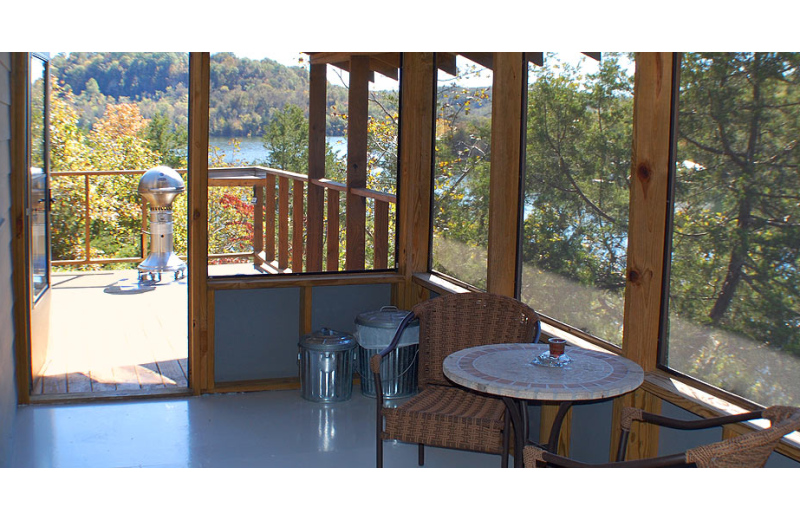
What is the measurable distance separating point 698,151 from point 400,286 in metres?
2.67

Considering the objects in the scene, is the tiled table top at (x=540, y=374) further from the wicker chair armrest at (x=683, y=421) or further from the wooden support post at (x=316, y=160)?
the wooden support post at (x=316, y=160)

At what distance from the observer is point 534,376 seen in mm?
2475

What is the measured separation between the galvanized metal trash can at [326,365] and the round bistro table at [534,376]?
5.16 ft

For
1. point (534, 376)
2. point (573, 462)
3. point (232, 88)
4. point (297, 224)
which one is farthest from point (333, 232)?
point (573, 462)

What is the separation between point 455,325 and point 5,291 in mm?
2183

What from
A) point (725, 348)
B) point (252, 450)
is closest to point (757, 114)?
point (725, 348)

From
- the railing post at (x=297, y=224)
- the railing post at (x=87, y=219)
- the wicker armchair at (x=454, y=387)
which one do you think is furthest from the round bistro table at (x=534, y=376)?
the railing post at (x=87, y=219)

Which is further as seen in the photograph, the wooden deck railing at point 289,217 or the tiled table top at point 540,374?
the wooden deck railing at point 289,217

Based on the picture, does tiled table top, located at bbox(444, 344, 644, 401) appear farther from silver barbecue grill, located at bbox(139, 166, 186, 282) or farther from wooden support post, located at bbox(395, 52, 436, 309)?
silver barbecue grill, located at bbox(139, 166, 186, 282)

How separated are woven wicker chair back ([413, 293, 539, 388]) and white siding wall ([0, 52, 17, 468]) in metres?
1.87

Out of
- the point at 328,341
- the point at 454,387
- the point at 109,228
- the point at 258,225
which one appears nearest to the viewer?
the point at 454,387

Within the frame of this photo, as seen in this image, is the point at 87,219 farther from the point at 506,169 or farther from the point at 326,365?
the point at 506,169

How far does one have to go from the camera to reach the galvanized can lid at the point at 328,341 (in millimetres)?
4277

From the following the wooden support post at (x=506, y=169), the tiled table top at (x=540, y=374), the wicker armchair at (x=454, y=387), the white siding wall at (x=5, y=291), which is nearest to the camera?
the tiled table top at (x=540, y=374)
